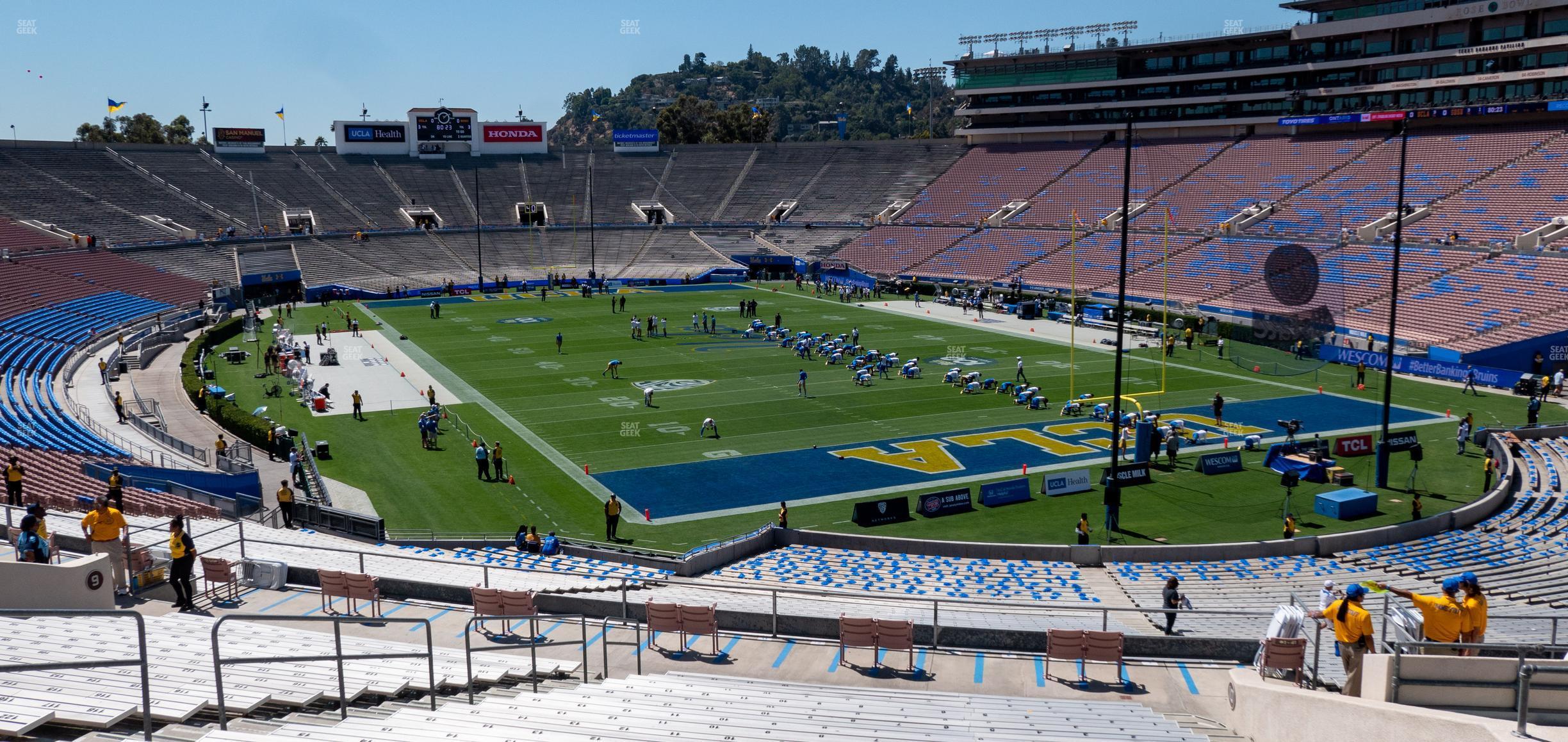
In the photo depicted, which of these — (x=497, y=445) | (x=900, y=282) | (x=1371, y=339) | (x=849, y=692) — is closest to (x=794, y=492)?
(x=497, y=445)

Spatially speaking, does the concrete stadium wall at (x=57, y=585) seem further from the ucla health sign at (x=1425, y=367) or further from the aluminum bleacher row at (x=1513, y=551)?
the ucla health sign at (x=1425, y=367)

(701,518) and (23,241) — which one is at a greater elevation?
(23,241)

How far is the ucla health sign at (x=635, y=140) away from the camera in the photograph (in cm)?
10556

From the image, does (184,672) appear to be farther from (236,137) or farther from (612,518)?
(236,137)

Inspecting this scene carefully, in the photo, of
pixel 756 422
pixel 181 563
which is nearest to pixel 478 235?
pixel 756 422

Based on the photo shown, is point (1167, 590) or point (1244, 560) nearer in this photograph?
point (1167, 590)

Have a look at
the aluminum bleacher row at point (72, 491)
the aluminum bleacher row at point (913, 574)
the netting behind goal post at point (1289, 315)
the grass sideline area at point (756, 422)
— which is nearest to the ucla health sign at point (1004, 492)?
the grass sideline area at point (756, 422)

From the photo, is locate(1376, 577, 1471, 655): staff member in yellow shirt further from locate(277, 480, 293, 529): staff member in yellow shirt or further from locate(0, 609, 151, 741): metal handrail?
locate(277, 480, 293, 529): staff member in yellow shirt

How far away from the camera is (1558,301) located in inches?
1793

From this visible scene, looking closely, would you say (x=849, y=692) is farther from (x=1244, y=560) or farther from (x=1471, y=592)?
(x=1244, y=560)

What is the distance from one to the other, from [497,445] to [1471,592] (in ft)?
80.1

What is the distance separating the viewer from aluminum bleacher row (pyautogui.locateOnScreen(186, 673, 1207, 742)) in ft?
29.6

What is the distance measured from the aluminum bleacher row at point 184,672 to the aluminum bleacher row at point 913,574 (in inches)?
319

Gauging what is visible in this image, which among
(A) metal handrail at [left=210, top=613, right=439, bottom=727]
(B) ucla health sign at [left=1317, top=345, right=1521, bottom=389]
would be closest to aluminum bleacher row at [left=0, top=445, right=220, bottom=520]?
(A) metal handrail at [left=210, top=613, right=439, bottom=727]
